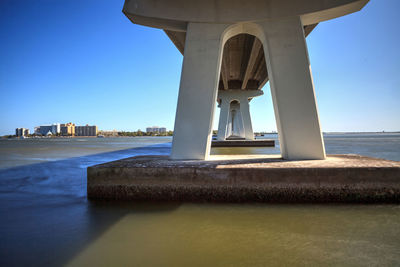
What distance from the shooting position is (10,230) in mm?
4902

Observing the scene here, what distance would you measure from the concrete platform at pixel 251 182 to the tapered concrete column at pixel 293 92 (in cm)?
178

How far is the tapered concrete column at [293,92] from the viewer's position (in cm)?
763

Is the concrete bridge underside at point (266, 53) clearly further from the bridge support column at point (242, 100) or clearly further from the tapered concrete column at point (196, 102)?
the bridge support column at point (242, 100)

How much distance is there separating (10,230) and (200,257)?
4442mm

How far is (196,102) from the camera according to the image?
8.12 m

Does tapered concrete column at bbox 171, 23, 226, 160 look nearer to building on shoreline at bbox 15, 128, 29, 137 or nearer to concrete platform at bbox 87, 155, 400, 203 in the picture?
concrete platform at bbox 87, 155, 400, 203

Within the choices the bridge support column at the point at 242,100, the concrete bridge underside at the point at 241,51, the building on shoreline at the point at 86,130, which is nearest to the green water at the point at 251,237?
the concrete bridge underside at the point at 241,51

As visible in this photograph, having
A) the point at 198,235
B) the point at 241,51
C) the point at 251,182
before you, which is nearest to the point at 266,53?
the point at 251,182

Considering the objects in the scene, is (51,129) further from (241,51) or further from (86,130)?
(241,51)

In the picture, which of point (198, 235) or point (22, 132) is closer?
point (198, 235)

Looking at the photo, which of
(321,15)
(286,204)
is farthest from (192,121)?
(321,15)

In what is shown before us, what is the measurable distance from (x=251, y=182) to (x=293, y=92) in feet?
12.7

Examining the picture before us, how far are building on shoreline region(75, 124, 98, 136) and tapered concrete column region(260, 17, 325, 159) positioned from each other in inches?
7992

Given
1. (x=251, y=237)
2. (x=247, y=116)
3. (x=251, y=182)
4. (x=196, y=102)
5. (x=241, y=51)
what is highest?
(x=241, y=51)
